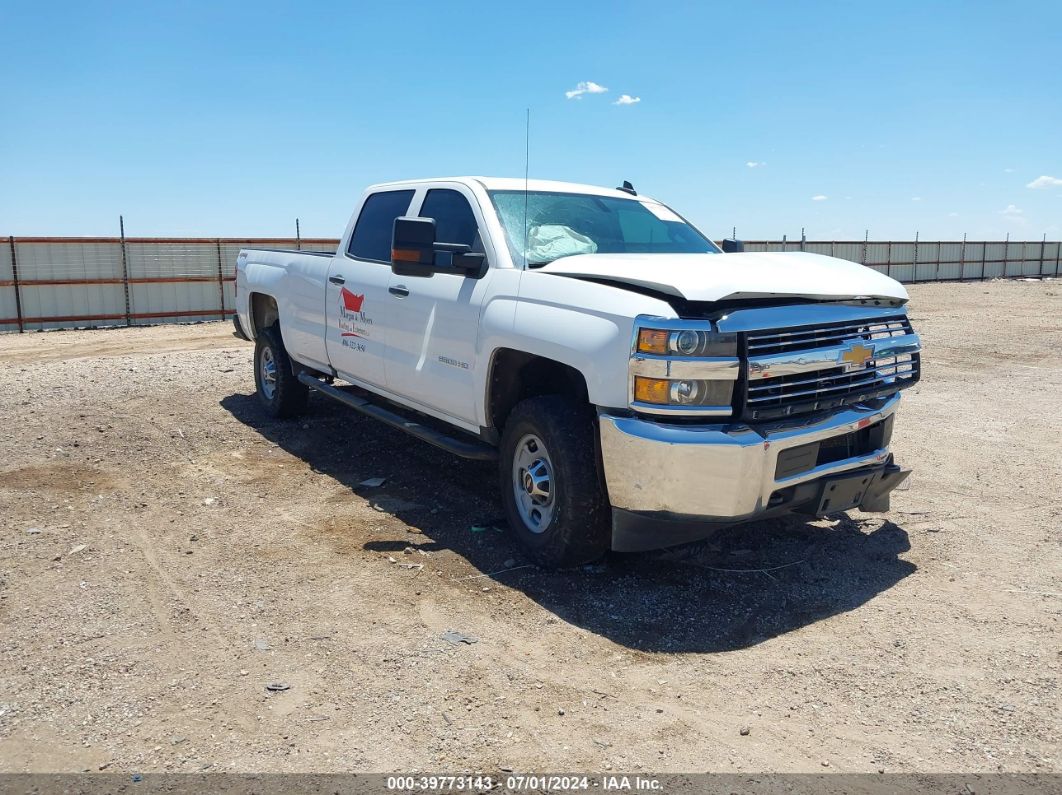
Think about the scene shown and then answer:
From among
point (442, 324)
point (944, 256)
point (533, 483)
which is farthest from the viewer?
point (944, 256)

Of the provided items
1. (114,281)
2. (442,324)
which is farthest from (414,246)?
(114,281)

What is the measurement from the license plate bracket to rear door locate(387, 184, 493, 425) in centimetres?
195

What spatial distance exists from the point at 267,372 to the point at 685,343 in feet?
18.1

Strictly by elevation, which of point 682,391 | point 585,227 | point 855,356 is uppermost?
point 585,227

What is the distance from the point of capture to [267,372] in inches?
324

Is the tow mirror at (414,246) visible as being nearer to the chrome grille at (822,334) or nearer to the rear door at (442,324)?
the rear door at (442,324)

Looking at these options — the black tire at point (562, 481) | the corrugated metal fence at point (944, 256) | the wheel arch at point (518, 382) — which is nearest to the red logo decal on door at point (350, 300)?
the wheel arch at point (518, 382)

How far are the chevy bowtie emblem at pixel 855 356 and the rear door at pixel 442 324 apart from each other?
193 cm

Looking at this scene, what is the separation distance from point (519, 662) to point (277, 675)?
996 millimetres

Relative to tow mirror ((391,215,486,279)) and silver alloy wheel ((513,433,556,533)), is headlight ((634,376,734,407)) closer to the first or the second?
silver alloy wheel ((513,433,556,533))

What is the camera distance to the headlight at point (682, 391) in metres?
3.78

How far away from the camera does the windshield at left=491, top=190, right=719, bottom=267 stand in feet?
16.3

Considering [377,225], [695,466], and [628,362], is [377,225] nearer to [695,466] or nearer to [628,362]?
[628,362]

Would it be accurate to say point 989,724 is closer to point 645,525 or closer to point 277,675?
point 645,525
